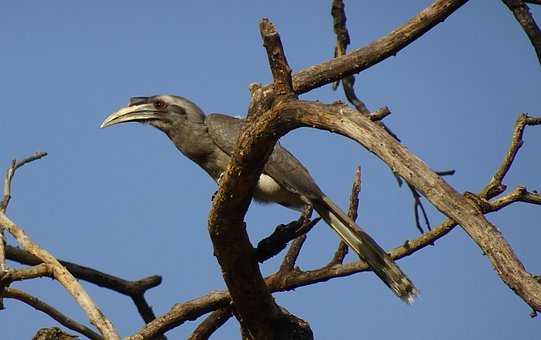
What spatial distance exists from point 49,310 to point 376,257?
8.14 feet

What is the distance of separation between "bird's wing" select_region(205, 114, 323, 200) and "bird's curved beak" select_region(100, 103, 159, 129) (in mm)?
575

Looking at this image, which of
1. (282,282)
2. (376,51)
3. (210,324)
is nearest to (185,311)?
(210,324)

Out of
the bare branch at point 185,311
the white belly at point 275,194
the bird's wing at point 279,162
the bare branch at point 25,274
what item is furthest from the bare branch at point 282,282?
the white belly at point 275,194

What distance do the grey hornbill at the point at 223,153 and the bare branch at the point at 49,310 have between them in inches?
71.6

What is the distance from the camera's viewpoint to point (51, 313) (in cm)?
682

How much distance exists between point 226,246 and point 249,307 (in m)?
0.55

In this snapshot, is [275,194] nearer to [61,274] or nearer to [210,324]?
[210,324]

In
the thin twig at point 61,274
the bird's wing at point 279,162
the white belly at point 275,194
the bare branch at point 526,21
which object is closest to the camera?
the thin twig at point 61,274

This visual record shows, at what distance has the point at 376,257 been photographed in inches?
249

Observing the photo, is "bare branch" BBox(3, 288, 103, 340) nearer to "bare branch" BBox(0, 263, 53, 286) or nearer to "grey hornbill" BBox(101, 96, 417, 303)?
"bare branch" BBox(0, 263, 53, 286)

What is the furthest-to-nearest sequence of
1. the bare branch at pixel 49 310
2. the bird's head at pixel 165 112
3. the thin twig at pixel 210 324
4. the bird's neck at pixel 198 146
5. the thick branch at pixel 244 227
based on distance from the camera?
the bird's head at pixel 165 112 < the bird's neck at pixel 198 146 < the bare branch at pixel 49 310 < the thin twig at pixel 210 324 < the thick branch at pixel 244 227

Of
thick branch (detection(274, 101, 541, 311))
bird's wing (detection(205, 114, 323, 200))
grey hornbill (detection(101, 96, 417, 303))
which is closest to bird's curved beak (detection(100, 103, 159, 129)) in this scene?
grey hornbill (detection(101, 96, 417, 303))

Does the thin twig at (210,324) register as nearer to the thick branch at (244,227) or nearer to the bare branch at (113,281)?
the thick branch at (244,227)

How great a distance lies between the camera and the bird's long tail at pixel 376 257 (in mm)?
6246
